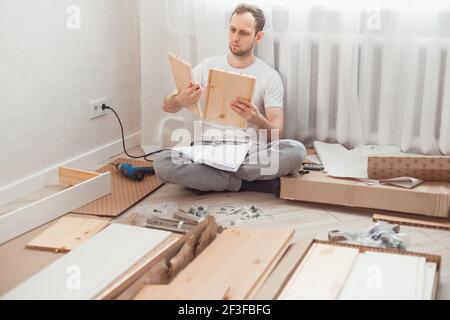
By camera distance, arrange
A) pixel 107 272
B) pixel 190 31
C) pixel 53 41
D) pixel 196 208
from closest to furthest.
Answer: pixel 107 272 → pixel 196 208 → pixel 53 41 → pixel 190 31

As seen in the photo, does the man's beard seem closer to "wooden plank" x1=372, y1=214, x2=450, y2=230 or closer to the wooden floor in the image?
the wooden floor

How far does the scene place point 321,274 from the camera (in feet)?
5.48

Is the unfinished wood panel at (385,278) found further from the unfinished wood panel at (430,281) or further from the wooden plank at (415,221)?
the wooden plank at (415,221)

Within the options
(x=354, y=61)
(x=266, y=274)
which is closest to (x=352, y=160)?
(x=354, y=61)

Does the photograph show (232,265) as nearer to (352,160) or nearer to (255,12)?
(352,160)

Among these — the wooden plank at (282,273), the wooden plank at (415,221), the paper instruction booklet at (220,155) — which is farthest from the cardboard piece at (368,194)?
the wooden plank at (282,273)

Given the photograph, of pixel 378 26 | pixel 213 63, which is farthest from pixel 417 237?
pixel 213 63

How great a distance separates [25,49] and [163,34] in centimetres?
75

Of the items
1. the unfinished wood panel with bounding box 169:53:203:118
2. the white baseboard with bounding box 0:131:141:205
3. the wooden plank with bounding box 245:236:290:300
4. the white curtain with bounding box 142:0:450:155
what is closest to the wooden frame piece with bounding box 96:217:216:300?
the wooden plank with bounding box 245:236:290:300

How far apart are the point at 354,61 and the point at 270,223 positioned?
89 centimetres

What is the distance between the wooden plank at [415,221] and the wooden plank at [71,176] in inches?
43.3

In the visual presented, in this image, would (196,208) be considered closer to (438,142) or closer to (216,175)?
(216,175)

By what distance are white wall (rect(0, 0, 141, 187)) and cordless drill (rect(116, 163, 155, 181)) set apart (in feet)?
0.82

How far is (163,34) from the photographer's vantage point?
2941 mm
